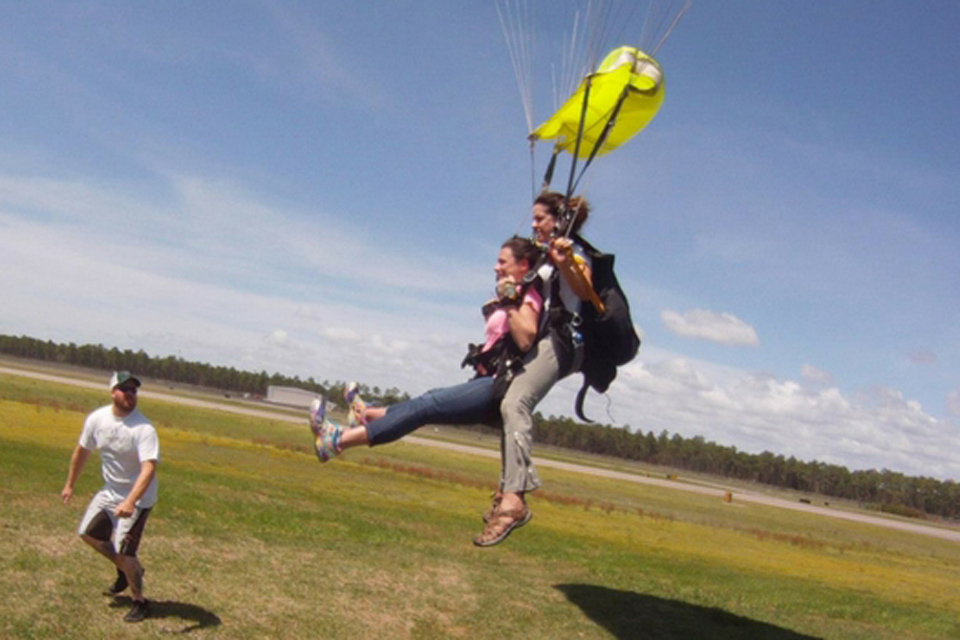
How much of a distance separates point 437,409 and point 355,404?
0.74 meters

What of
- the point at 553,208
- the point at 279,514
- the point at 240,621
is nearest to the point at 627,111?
the point at 553,208

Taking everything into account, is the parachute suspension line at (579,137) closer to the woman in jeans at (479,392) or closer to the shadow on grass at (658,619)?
the woman in jeans at (479,392)

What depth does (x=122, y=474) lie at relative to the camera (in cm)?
772

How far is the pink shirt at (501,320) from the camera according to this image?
5.25 metres

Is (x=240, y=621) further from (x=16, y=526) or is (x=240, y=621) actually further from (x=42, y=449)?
(x=42, y=449)

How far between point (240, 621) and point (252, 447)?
21.2 m

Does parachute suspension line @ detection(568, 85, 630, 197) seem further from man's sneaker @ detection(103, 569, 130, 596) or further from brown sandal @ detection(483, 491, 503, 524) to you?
man's sneaker @ detection(103, 569, 130, 596)

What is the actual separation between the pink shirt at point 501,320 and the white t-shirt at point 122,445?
376 cm

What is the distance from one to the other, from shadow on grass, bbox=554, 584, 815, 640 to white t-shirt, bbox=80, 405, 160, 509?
6.05 meters

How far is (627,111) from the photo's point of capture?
6.09 metres

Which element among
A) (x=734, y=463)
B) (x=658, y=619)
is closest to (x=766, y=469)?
(x=734, y=463)

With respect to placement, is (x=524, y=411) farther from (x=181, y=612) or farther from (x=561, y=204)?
(x=181, y=612)

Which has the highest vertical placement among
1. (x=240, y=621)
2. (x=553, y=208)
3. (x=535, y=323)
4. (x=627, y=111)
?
(x=627, y=111)

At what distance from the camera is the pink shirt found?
5246mm
